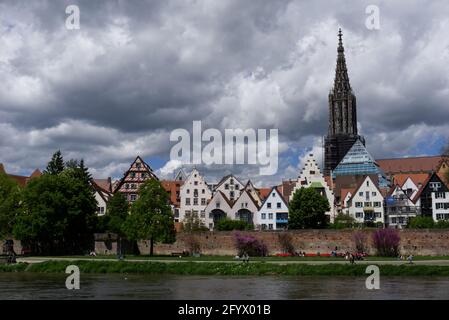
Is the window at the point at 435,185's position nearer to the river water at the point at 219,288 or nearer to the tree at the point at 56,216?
the tree at the point at 56,216

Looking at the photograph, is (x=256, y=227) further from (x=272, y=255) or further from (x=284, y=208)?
(x=272, y=255)

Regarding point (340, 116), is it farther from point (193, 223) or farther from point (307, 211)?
point (307, 211)

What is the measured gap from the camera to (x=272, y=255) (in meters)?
78.6

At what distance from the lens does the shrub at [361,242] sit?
248 feet

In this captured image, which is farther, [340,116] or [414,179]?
[340,116]

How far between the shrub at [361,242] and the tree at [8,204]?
134 ft

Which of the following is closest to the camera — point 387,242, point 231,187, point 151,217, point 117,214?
point 151,217

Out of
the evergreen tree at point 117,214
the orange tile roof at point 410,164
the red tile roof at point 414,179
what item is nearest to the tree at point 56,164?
the evergreen tree at point 117,214

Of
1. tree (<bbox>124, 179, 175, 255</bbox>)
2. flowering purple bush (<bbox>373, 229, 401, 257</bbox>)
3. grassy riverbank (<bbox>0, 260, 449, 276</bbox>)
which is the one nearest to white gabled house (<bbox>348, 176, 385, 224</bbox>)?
flowering purple bush (<bbox>373, 229, 401, 257</bbox>)

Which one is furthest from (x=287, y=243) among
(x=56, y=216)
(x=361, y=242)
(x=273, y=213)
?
(x=56, y=216)

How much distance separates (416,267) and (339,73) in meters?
127

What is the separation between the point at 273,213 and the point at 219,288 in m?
57.7

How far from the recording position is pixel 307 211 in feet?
281
